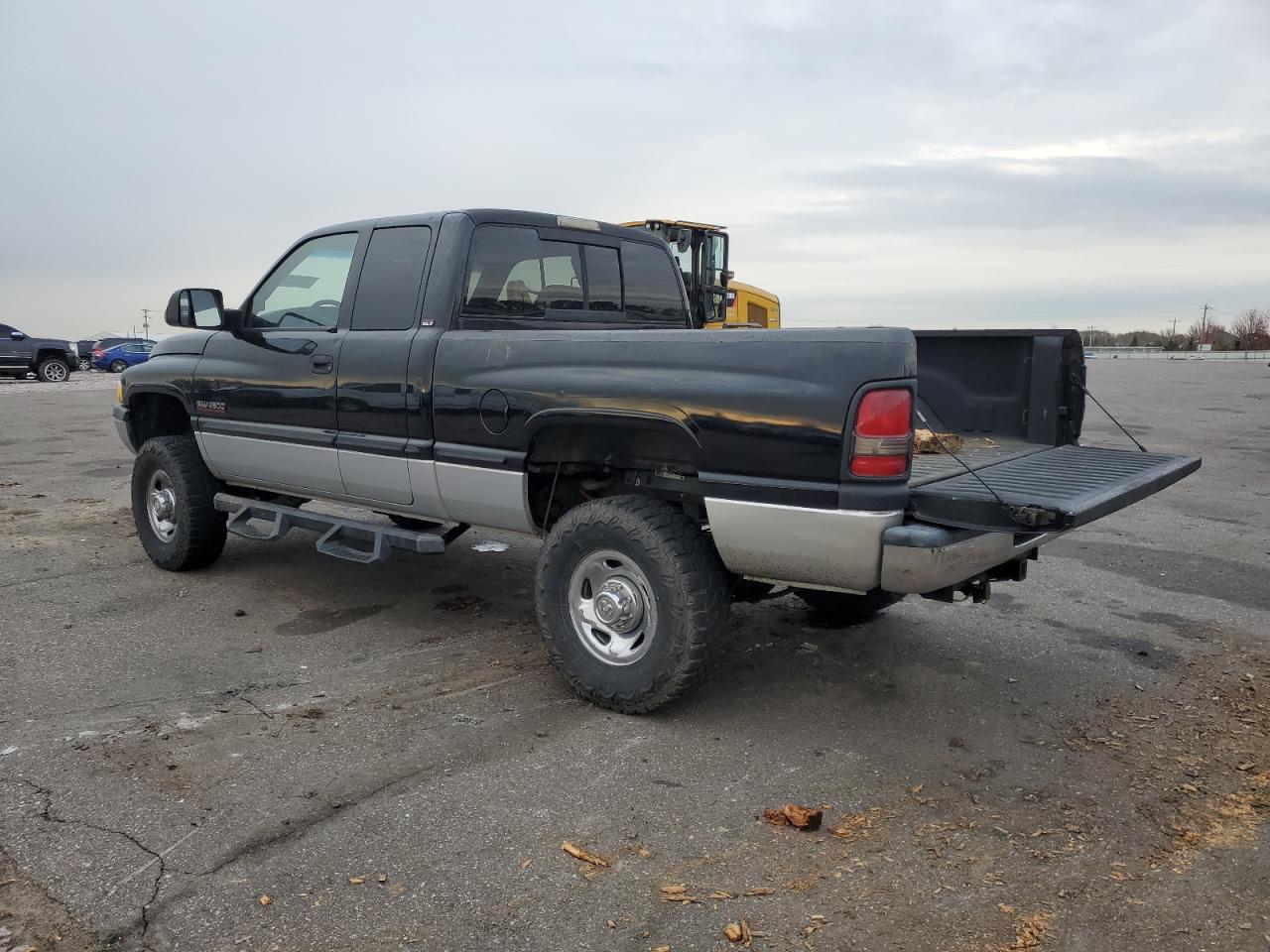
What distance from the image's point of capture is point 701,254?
54.5 feet

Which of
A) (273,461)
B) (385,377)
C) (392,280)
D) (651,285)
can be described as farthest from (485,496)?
(651,285)

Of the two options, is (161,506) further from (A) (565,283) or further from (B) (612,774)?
(B) (612,774)

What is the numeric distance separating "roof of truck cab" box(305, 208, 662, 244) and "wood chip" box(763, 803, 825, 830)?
3.04 metres

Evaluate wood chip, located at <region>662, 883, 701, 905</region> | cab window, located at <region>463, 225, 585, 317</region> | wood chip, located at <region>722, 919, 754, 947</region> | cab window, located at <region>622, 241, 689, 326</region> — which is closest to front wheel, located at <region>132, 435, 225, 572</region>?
cab window, located at <region>463, 225, 585, 317</region>

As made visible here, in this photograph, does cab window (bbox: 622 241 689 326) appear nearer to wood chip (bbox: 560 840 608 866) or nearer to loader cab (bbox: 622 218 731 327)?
wood chip (bbox: 560 840 608 866)

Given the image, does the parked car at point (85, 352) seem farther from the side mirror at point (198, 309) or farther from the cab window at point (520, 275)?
the cab window at point (520, 275)

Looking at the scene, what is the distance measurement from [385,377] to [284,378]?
92 centimetres

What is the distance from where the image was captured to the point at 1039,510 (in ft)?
10.6

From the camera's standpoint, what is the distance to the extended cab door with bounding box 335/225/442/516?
4.73 metres

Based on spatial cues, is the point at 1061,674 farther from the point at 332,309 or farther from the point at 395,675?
the point at 332,309

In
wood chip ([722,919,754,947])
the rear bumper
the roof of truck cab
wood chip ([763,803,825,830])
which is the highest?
the roof of truck cab

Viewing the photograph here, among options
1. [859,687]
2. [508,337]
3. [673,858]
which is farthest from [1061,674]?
[508,337]

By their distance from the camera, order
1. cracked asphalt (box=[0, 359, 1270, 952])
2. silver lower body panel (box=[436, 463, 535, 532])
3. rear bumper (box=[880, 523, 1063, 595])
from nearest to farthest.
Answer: cracked asphalt (box=[0, 359, 1270, 952]), rear bumper (box=[880, 523, 1063, 595]), silver lower body panel (box=[436, 463, 535, 532])

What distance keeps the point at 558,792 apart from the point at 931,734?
1.52 m
